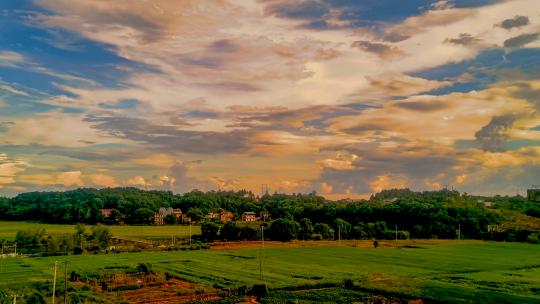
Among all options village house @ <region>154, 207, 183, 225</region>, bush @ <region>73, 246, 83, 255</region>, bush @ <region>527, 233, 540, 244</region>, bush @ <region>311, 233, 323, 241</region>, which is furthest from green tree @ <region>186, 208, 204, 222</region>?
bush @ <region>527, 233, 540, 244</region>

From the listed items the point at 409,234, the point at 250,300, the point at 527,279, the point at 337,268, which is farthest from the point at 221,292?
the point at 409,234

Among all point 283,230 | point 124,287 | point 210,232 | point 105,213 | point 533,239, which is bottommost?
point 124,287

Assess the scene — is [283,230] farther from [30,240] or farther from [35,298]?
[35,298]

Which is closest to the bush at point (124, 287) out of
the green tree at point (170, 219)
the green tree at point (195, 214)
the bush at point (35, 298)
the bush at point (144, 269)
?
the bush at point (35, 298)

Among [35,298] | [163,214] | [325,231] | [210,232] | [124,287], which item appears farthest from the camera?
[163,214]

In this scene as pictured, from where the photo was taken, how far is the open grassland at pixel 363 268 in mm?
62844

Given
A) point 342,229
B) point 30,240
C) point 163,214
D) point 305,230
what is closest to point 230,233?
point 305,230

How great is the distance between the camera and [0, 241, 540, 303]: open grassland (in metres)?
62.8

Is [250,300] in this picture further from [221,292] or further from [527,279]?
[527,279]

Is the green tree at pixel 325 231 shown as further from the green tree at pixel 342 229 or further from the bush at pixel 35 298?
the bush at pixel 35 298

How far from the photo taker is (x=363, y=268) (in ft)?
265

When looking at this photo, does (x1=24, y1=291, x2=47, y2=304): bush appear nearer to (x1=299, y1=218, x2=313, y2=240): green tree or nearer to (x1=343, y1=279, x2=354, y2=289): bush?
(x1=343, y1=279, x2=354, y2=289): bush

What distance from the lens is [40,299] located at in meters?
51.2

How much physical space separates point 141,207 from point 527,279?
13820cm
